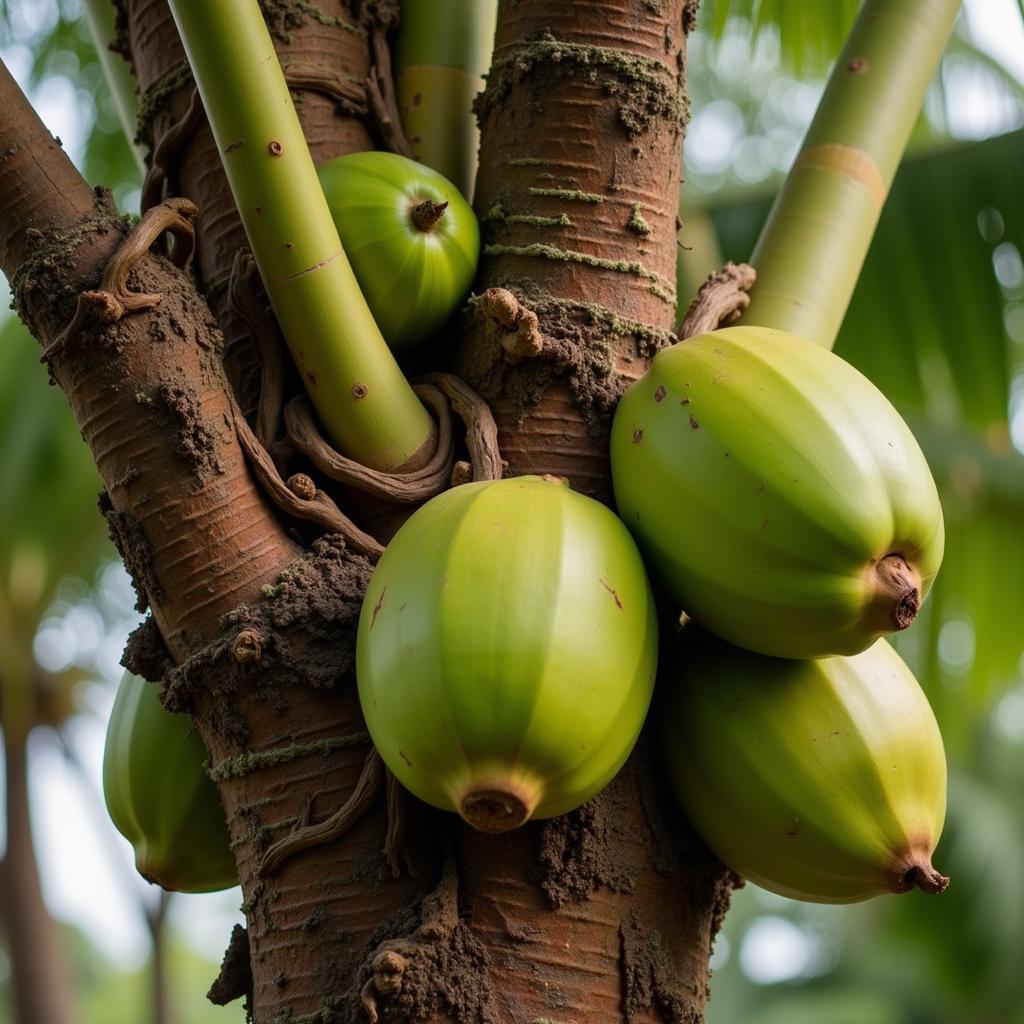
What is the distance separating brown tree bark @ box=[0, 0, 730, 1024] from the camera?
125 cm

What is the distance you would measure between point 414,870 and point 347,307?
1.97 ft

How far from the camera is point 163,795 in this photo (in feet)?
4.87

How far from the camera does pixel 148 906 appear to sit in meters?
7.68

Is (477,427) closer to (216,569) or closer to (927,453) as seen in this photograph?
(216,569)

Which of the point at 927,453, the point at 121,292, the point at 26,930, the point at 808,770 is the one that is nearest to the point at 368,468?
the point at 121,292

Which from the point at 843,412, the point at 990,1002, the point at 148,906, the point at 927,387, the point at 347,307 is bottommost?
the point at 990,1002

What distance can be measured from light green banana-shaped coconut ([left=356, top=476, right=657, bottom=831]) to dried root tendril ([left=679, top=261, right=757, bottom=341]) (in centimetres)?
46

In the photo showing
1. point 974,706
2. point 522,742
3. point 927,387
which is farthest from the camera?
point 974,706

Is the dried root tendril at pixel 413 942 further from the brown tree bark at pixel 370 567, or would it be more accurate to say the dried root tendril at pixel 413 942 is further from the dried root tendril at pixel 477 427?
the dried root tendril at pixel 477 427

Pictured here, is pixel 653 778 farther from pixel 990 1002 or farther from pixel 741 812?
pixel 990 1002

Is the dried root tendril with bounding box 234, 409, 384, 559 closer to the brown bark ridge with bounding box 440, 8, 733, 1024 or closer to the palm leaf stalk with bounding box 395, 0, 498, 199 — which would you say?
the brown bark ridge with bounding box 440, 8, 733, 1024

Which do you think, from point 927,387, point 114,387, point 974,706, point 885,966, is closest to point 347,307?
point 114,387

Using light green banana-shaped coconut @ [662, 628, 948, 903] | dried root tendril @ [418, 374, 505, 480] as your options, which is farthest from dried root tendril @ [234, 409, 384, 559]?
light green banana-shaped coconut @ [662, 628, 948, 903]

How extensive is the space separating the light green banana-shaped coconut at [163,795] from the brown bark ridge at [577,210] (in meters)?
0.51
